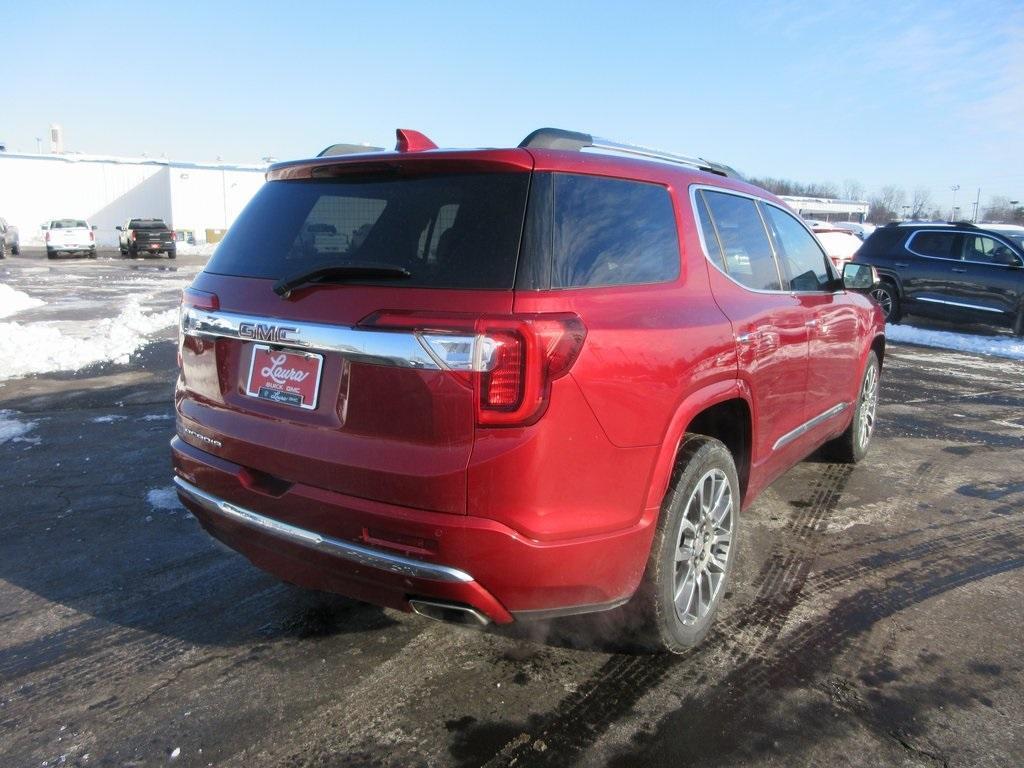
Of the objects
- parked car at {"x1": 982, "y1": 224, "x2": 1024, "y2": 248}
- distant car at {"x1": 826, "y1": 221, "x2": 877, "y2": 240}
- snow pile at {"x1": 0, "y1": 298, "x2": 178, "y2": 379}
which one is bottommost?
snow pile at {"x1": 0, "y1": 298, "x2": 178, "y2": 379}

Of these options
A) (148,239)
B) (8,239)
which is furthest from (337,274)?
(8,239)

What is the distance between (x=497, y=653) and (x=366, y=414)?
124cm

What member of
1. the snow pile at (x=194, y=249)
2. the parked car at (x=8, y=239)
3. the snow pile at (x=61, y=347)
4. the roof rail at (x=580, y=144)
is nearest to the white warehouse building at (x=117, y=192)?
the snow pile at (x=194, y=249)

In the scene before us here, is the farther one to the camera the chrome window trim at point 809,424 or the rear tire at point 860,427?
the rear tire at point 860,427

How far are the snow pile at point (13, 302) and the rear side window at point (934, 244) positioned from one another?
15.9 meters

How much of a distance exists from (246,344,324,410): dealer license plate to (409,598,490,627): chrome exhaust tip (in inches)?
28.6

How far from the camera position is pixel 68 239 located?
34.9 m

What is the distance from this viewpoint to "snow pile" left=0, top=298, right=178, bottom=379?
27.6 feet

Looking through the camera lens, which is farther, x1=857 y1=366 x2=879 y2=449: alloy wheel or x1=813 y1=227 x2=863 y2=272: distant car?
x1=813 y1=227 x2=863 y2=272: distant car

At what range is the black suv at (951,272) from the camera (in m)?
12.4

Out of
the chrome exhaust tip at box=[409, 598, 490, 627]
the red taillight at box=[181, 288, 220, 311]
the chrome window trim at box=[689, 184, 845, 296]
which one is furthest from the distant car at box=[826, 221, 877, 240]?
the chrome exhaust tip at box=[409, 598, 490, 627]

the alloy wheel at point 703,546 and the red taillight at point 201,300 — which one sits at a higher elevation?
the red taillight at point 201,300

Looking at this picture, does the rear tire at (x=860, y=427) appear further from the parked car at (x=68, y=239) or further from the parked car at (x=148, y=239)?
the parked car at (x=68, y=239)

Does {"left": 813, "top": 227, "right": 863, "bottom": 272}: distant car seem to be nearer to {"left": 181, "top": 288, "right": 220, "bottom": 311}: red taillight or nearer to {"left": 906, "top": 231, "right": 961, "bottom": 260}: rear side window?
{"left": 906, "top": 231, "right": 961, "bottom": 260}: rear side window
